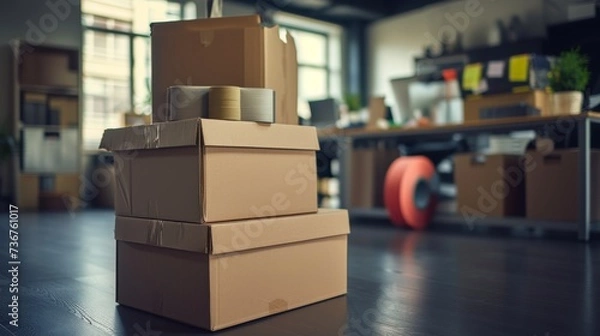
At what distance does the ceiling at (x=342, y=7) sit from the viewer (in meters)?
7.00

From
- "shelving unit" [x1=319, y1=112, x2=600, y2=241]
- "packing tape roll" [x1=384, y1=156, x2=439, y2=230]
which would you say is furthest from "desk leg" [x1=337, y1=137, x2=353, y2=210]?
"packing tape roll" [x1=384, y1=156, x2=439, y2=230]

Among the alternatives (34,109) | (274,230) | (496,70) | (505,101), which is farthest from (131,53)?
(274,230)

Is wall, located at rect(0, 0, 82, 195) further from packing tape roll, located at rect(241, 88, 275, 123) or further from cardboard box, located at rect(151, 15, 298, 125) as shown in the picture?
packing tape roll, located at rect(241, 88, 275, 123)

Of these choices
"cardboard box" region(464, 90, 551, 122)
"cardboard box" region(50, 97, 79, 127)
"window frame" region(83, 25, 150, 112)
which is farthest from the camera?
"window frame" region(83, 25, 150, 112)

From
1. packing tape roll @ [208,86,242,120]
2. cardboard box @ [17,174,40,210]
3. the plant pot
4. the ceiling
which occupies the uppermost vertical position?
the ceiling

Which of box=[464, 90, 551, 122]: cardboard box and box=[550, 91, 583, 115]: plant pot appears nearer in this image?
box=[550, 91, 583, 115]: plant pot

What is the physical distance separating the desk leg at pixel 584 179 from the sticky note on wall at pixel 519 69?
58cm

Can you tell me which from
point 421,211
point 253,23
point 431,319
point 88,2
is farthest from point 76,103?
point 431,319

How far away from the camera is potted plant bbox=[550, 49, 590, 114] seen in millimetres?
2908

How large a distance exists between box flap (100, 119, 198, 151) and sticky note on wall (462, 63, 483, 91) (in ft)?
8.83

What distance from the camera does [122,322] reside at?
52.0 inches

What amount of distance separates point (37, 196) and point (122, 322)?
4472 millimetres

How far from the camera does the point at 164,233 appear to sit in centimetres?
134

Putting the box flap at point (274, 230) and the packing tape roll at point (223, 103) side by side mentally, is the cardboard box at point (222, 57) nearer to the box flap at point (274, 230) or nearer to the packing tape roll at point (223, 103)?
the packing tape roll at point (223, 103)
